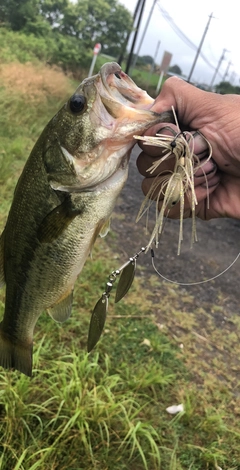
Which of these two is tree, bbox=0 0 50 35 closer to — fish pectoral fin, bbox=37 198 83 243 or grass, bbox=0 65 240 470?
grass, bbox=0 65 240 470

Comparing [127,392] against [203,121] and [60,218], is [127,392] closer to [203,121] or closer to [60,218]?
[60,218]

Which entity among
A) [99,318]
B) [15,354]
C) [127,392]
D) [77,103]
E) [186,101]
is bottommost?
[127,392]

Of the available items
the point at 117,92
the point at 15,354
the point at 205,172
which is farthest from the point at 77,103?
the point at 15,354

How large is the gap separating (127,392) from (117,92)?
8.02ft

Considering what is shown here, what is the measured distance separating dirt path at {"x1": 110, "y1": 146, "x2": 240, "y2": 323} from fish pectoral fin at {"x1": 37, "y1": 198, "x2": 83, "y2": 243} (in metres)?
3.72

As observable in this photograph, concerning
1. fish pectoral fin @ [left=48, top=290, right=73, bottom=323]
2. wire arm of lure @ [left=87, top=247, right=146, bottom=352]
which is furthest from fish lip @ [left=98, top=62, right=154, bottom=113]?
fish pectoral fin @ [left=48, top=290, right=73, bottom=323]

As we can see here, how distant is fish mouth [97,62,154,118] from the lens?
156 centimetres

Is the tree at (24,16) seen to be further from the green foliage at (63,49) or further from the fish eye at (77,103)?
the fish eye at (77,103)

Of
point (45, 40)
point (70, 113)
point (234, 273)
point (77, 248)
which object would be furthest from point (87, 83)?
point (45, 40)

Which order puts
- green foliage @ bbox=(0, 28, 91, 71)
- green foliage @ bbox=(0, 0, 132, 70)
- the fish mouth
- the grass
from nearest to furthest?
the fish mouth
the grass
green foliage @ bbox=(0, 28, 91, 71)
green foliage @ bbox=(0, 0, 132, 70)

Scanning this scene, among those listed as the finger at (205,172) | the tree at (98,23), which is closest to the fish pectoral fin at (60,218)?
the finger at (205,172)

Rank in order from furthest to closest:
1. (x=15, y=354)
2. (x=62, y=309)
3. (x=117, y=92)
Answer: (x=15, y=354)
(x=62, y=309)
(x=117, y=92)

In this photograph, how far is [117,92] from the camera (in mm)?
1594

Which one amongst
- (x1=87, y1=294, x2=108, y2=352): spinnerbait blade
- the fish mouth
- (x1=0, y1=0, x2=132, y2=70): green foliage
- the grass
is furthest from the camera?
(x1=0, y1=0, x2=132, y2=70): green foliage
